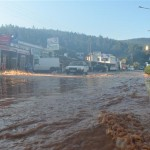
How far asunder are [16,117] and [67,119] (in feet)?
4.51

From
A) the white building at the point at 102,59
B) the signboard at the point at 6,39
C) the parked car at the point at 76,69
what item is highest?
the signboard at the point at 6,39

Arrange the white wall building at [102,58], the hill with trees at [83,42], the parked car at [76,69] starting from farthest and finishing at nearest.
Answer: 1. the hill with trees at [83,42]
2. the white wall building at [102,58]
3. the parked car at [76,69]

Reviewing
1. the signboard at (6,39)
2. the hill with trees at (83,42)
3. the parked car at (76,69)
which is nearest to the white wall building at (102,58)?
the signboard at (6,39)

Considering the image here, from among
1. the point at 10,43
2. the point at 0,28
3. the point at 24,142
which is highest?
the point at 0,28

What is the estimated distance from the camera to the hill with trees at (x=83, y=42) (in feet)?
422

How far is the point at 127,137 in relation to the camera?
581 centimetres

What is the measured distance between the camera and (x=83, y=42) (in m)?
153

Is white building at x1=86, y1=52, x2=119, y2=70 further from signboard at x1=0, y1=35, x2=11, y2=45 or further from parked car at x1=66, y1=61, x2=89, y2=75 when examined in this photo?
parked car at x1=66, y1=61, x2=89, y2=75

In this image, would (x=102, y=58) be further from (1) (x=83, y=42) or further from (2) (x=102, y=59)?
(1) (x=83, y=42)

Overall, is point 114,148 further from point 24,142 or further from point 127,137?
point 24,142

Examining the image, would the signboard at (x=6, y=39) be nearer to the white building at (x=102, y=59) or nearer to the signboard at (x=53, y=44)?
the signboard at (x=53, y=44)

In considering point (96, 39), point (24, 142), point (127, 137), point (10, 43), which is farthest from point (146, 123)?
point (96, 39)

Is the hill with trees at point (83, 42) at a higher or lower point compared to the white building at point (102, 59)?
higher

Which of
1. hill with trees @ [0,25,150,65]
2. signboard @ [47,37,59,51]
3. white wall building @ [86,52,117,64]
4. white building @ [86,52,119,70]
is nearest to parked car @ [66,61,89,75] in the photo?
signboard @ [47,37,59,51]
